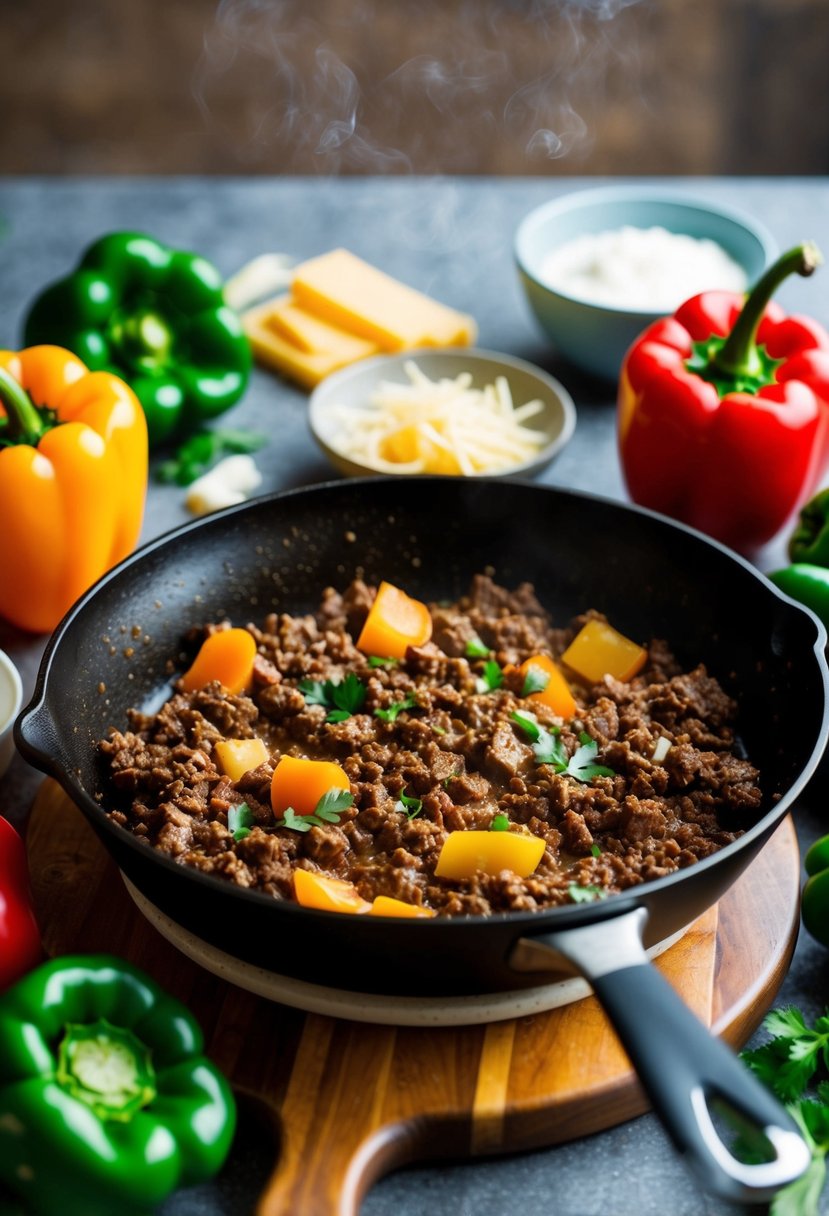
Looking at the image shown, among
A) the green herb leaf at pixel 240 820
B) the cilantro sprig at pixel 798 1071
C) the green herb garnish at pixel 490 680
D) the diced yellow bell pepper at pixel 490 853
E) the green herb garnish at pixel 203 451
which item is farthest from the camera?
the green herb garnish at pixel 203 451

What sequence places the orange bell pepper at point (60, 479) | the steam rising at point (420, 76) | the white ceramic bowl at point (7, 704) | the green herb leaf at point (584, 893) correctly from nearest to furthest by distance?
the green herb leaf at point (584, 893) → the white ceramic bowl at point (7, 704) → the orange bell pepper at point (60, 479) → the steam rising at point (420, 76)

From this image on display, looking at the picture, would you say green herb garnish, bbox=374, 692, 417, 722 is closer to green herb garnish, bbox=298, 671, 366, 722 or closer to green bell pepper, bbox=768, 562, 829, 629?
green herb garnish, bbox=298, 671, 366, 722

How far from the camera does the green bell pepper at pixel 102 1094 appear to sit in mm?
1767

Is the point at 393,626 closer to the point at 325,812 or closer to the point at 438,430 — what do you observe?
the point at 325,812

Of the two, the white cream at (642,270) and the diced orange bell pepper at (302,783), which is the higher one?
the white cream at (642,270)

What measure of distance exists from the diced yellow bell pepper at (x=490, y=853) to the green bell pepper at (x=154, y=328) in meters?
2.00

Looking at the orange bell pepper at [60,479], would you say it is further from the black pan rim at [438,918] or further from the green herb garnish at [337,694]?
the green herb garnish at [337,694]

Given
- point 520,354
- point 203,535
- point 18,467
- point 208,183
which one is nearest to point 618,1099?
point 203,535

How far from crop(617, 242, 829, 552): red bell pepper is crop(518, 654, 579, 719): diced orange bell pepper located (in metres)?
0.83

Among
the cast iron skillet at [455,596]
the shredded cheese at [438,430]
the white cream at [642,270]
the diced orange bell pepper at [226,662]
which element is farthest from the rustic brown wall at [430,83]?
the diced orange bell pepper at [226,662]

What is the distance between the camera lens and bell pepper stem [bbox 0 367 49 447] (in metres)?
2.99

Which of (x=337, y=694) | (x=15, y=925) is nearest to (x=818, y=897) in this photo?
(x=337, y=694)

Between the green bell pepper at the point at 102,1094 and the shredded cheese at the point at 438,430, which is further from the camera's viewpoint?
the shredded cheese at the point at 438,430

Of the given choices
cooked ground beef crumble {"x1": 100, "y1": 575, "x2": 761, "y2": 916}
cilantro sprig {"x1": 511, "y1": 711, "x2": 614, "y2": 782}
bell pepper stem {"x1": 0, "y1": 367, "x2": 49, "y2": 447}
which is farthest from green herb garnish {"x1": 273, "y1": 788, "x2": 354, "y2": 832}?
bell pepper stem {"x1": 0, "y1": 367, "x2": 49, "y2": 447}
